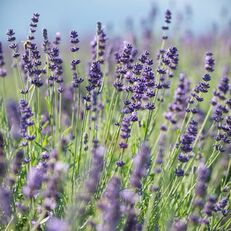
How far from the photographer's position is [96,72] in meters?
2.91

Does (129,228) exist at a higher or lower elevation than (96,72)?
lower

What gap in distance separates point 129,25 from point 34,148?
5.36m

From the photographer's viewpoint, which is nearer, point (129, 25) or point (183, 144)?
point (183, 144)

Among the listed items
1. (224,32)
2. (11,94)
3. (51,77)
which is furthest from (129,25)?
(51,77)

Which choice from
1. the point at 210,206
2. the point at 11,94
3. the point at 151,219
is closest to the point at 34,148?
the point at 151,219

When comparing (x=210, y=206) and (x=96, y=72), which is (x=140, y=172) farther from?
(x=96, y=72)

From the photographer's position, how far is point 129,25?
327 inches

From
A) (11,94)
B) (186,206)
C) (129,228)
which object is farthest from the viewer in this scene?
(11,94)

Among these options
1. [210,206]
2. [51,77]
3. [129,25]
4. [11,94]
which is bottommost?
[11,94]

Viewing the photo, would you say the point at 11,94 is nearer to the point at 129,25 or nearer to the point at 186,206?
the point at 129,25

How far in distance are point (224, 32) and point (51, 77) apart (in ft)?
26.5

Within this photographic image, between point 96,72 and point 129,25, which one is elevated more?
point 96,72

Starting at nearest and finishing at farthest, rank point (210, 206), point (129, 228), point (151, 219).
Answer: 1. point (129, 228)
2. point (210, 206)
3. point (151, 219)

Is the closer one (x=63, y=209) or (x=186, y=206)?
(x=63, y=209)
